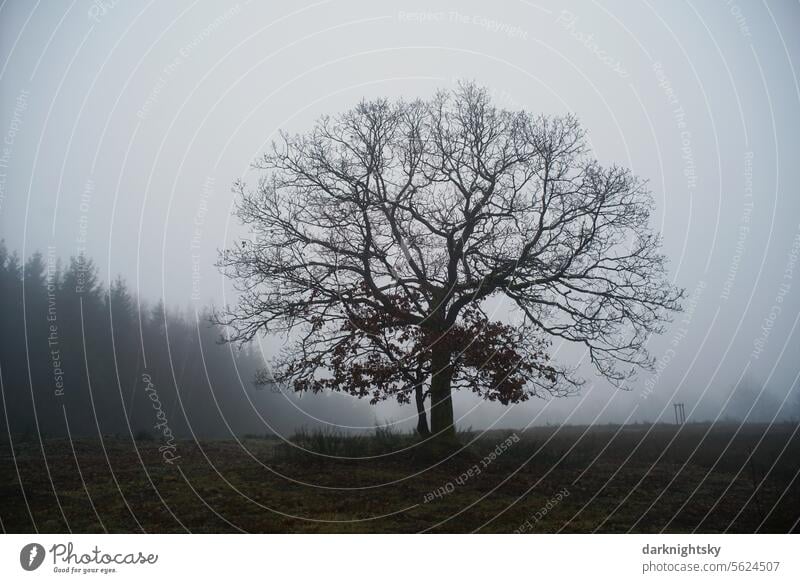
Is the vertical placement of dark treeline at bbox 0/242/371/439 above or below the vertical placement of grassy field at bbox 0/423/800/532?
above

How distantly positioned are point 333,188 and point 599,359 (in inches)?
181

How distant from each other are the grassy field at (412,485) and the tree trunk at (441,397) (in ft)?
1.24

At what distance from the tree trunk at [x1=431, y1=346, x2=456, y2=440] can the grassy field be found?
379mm

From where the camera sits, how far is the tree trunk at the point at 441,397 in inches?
324

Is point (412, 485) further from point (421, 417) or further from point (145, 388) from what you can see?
point (145, 388)

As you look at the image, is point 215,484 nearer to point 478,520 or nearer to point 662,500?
point 478,520

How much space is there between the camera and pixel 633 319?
8.23m

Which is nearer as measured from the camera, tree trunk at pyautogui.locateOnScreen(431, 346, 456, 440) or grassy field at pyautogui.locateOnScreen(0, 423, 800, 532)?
grassy field at pyautogui.locateOnScreen(0, 423, 800, 532)

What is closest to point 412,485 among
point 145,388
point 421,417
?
point 421,417

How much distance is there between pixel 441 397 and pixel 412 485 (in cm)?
140

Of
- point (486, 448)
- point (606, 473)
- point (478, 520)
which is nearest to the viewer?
point (478, 520)

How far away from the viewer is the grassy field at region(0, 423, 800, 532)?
6.66 m

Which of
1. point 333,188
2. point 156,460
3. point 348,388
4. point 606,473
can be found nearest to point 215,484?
point 156,460

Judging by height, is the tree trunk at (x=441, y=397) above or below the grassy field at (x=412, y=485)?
above
